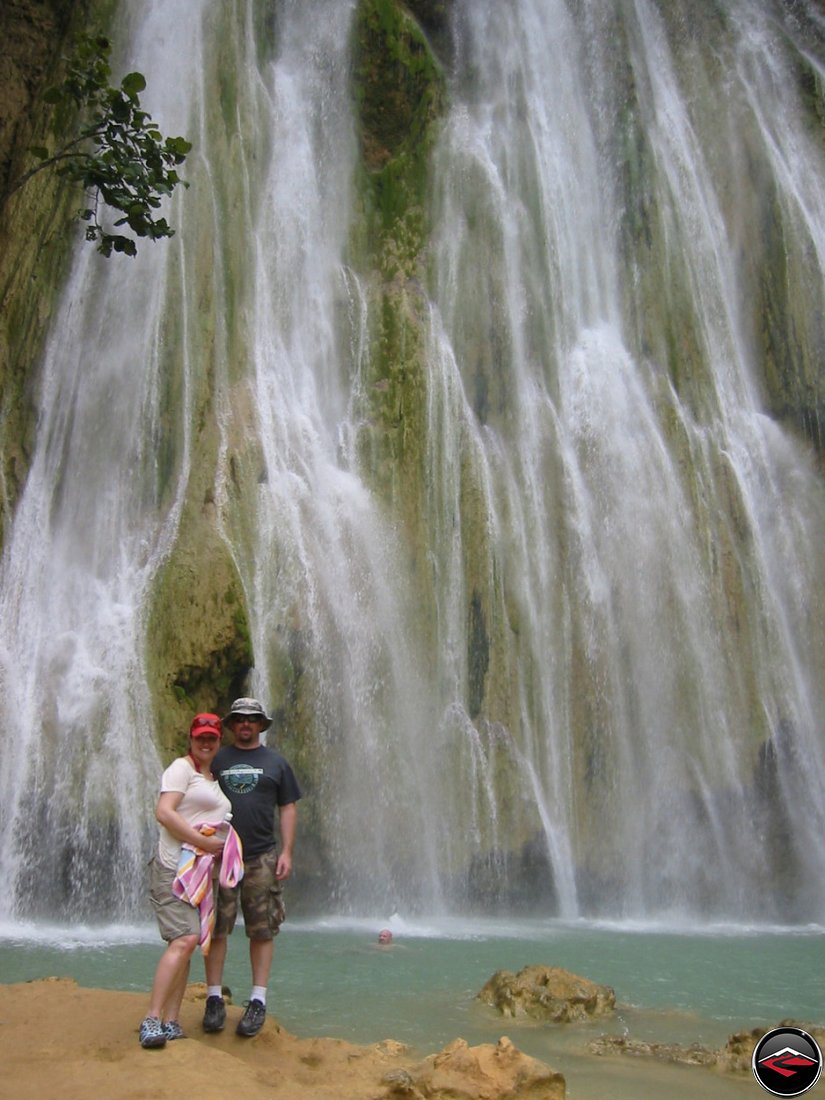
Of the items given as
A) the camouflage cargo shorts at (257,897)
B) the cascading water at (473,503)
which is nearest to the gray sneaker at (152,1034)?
the camouflage cargo shorts at (257,897)

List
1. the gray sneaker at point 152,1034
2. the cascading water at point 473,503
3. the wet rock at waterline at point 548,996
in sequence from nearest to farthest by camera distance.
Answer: the gray sneaker at point 152,1034 < the wet rock at waterline at point 548,996 < the cascading water at point 473,503

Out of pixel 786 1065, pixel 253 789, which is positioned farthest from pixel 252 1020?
pixel 786 1065

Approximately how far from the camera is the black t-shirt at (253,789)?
5.33 meters

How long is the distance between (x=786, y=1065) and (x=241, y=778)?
314cm

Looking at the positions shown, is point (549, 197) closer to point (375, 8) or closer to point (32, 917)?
point (375, 8)

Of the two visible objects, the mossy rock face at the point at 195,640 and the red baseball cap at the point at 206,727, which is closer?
the red baseball cap at the point at 206,727

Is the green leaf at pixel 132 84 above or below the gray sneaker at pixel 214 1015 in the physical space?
above

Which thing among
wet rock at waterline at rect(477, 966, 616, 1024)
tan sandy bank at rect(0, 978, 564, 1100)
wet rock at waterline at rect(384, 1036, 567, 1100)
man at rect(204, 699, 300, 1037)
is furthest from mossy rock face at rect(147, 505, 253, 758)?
wet rock at waterline at rect(384, 1036, 567, 1100)

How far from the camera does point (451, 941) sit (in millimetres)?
11070

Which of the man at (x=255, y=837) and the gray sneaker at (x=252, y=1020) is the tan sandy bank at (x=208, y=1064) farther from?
the man at (x=255, y=837)

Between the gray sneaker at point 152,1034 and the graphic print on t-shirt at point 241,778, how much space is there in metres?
1.16

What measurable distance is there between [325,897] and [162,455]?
6.32m

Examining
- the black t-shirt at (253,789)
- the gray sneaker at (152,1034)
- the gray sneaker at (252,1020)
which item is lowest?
the gray sneaker at (252,1020)

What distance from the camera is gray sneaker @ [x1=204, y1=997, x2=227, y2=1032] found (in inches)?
201
